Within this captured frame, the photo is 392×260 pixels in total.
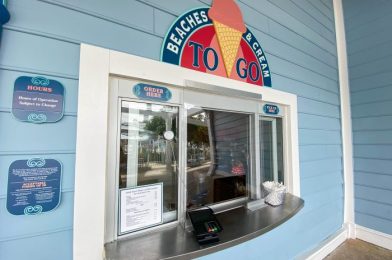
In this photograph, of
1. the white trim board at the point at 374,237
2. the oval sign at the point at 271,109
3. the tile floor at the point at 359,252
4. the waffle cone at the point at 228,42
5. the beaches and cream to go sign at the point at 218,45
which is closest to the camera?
the beaches and cream to go sign at the point at 218,45

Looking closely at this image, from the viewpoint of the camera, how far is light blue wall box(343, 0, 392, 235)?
2.23m

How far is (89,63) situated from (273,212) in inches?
55.3

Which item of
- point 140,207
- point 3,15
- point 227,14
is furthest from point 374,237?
point 3,15

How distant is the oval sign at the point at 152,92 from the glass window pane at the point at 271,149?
2.85 ft

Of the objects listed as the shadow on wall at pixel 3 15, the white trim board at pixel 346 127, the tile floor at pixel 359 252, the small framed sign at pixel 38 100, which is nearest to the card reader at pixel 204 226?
the small framed sign at pixel 38 100

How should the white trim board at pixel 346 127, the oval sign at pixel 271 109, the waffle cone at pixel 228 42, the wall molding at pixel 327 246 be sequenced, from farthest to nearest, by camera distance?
the white trim board at pixel 346 127, the wall molding at pixel 327 246, the oval sign at pixel 271 109, the waffle cone at pixel 228 42

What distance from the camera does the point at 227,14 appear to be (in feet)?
4.41

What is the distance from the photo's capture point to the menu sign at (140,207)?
922 millimetres

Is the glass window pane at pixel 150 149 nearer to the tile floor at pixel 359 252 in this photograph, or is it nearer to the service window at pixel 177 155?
the service window at pixel 177 155

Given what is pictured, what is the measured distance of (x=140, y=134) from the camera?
101 cm

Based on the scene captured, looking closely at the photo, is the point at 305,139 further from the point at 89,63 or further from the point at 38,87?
the point at 38,87

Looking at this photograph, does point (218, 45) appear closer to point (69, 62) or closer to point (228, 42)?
point (228, 42)

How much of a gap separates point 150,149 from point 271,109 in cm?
111

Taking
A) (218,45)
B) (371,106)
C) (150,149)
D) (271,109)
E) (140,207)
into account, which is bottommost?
(140,207)
